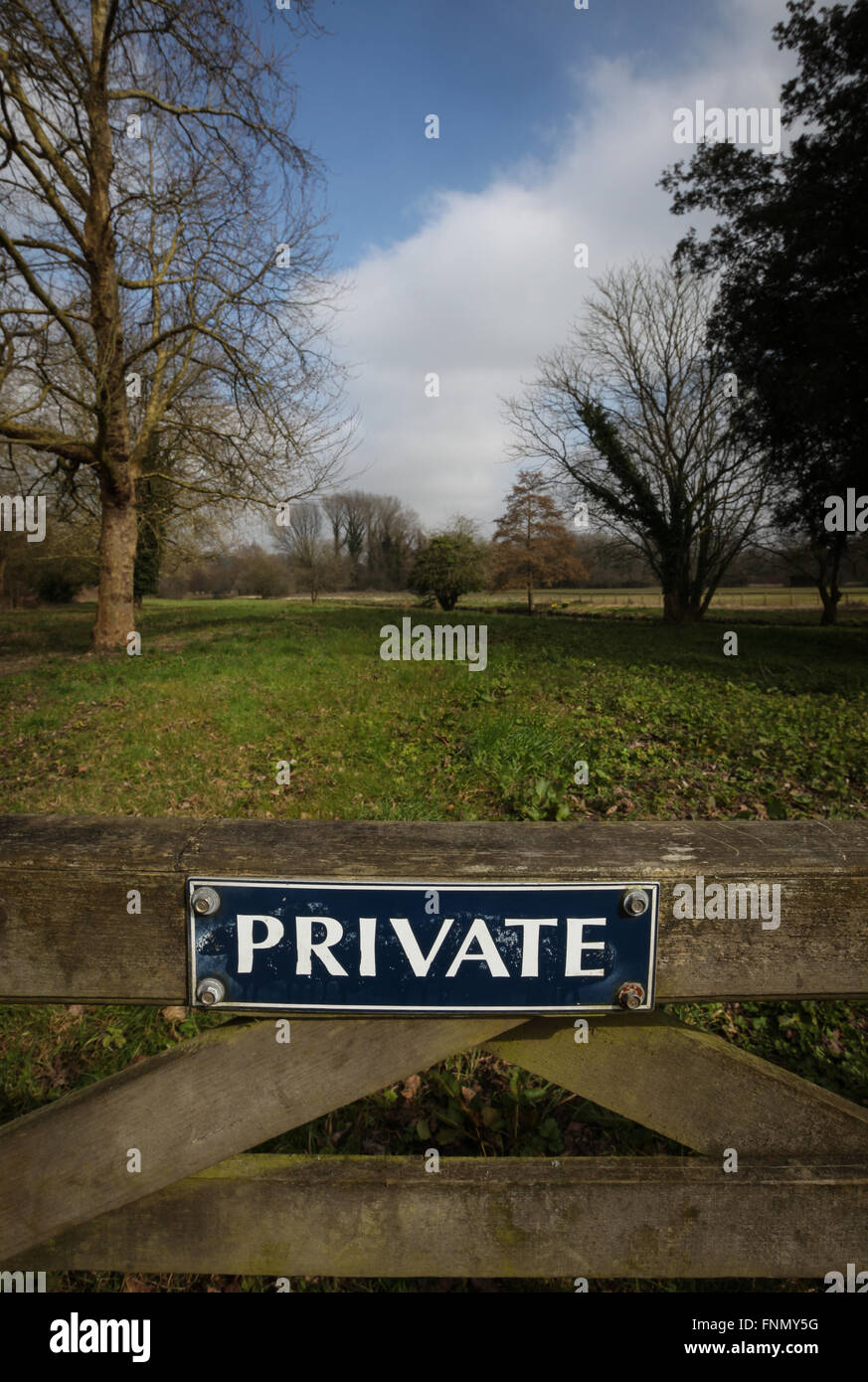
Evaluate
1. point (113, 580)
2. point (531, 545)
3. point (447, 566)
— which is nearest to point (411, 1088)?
point (113, 580)

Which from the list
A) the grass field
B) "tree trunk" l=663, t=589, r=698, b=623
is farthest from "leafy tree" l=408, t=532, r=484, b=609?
the grass field

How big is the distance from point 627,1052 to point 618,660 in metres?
10.2

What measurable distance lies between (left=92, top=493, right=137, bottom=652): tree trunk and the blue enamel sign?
45.2 ft

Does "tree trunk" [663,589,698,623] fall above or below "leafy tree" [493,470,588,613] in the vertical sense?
below

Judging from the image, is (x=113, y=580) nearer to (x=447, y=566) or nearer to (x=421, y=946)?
(x=421, y=946)

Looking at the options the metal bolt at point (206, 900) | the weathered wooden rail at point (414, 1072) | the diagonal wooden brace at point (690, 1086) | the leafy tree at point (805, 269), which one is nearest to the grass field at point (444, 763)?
the weathered wooden rail at point (414, 1072)

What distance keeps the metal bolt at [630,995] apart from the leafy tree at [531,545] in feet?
142

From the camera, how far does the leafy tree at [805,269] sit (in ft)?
36.2

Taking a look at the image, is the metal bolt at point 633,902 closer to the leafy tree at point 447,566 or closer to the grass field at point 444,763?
the grass field at point 444,763

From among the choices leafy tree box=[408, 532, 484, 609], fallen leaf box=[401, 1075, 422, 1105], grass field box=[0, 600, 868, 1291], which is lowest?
fallen leaf box=[401, 1075, 422, 1105]

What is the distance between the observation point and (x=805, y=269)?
11891mm

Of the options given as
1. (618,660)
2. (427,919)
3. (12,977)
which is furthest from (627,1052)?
(618,660)

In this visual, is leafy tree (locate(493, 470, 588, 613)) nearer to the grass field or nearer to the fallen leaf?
the grass field

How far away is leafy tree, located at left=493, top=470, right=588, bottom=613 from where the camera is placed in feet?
144
